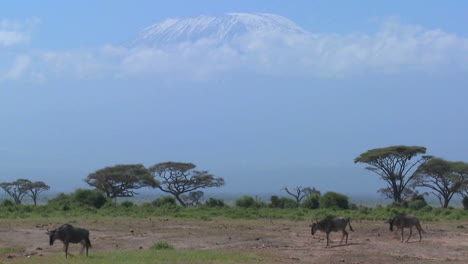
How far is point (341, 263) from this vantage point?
18.4m

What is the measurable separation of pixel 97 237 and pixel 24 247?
3772mm

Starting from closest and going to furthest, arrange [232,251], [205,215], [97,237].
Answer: [232,251]
[97,237]
[205,215]

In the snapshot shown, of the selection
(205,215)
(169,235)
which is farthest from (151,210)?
(169,235)

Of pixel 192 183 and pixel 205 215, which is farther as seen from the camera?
pixel 192 183

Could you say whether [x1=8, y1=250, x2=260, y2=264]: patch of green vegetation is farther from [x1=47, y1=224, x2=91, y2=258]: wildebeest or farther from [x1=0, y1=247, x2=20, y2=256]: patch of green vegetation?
[x1=0, y1=247, x2=20, y2=256]: patch of green vegetation

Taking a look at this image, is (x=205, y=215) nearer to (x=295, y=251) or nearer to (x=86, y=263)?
(x=295, y=251)

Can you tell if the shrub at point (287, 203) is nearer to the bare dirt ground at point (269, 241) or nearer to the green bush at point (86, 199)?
the green bush at point (86, 199)

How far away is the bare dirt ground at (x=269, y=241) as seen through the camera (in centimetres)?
1980

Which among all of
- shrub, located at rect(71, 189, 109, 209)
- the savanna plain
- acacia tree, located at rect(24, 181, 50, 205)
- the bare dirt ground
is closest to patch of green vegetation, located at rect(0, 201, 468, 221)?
the savanna plain

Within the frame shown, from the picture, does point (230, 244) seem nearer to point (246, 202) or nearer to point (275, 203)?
point (246, 202)

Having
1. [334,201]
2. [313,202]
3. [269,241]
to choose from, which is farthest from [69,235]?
[313,202]

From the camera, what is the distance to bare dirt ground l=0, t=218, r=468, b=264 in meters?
19.8

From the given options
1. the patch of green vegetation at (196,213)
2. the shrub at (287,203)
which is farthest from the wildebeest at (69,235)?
the shrub at (287,203)

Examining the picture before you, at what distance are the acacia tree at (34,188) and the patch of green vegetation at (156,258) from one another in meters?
62.2
